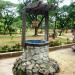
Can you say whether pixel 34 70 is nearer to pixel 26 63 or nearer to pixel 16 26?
pixel 26 63

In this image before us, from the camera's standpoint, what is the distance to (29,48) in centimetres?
738

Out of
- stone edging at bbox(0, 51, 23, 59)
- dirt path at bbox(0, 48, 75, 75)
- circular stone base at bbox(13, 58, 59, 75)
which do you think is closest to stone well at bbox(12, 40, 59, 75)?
circular stone base at bbox(13, 58, 59, 75)

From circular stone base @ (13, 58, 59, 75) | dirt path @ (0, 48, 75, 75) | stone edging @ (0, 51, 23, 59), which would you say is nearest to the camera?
circular stone base @ (13, 58, 59, 75)

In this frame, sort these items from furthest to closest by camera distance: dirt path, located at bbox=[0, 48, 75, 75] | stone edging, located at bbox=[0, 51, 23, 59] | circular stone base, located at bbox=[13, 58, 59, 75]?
stone edging, located at bbox=[0, 51, 23, 59], dirt path, located at bbox=[0, 48, 75, 75], circular stone base, located at bbox=[13, 58, 59, 75]

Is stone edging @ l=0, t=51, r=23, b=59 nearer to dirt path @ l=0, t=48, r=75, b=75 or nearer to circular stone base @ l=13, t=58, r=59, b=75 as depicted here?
dirt path @ l=0, t=48, r=75, b=75

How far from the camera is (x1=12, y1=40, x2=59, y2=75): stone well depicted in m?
7.11

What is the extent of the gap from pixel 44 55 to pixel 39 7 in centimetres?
193

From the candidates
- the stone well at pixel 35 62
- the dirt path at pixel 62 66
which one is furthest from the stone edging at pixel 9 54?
the stone well at pixel 35 62

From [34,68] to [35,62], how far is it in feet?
0.93

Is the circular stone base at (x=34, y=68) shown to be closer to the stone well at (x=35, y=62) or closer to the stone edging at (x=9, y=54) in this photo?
the stone well at (x=35, y=62)

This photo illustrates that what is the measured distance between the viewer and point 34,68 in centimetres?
712

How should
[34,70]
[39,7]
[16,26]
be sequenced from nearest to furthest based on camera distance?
[34,70] → [39,7] → [16,26]

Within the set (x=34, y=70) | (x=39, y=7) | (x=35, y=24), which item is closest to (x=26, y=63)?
(x=34, y=70)

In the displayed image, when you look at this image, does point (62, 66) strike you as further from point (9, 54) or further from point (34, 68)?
point (9, 54)
